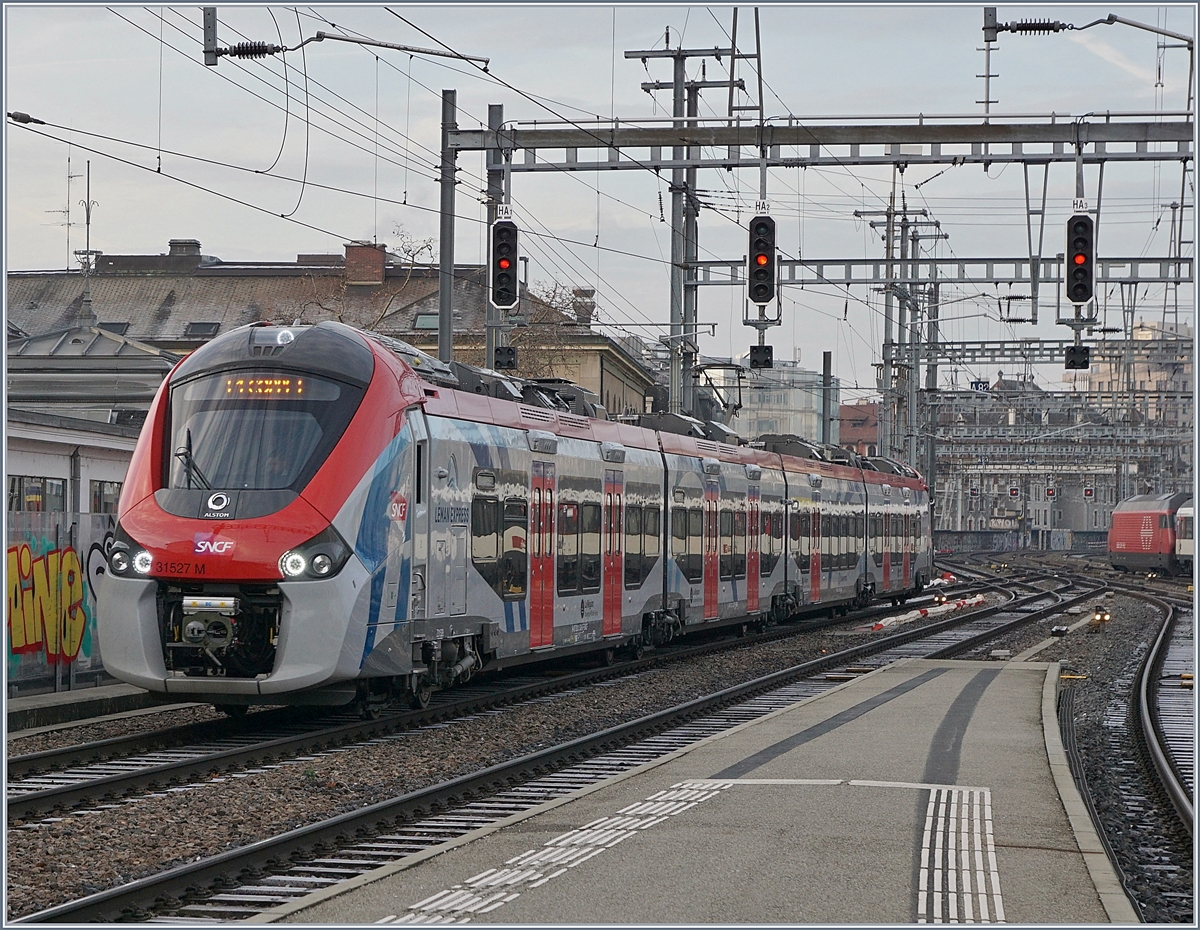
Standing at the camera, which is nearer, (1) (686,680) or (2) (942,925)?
(2) (942,925)

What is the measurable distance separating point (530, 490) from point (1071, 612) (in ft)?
87.9

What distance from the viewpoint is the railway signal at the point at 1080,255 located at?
23.3 meters

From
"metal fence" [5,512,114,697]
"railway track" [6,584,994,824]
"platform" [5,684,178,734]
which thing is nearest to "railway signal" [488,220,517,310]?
"railway track" [6,584,994,824]

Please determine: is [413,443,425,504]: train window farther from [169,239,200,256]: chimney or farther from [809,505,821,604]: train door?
[169,239,200,256]: chimney

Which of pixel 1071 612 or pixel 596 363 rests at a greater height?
pixel 596 363

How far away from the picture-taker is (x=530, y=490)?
19.1m

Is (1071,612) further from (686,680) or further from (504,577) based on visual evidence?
(504,577)

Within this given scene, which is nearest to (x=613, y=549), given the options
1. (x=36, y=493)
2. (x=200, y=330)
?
(x=36, y=493)

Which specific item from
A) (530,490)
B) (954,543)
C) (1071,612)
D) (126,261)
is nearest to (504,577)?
(530,490)

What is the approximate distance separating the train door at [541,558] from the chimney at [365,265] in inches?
2087

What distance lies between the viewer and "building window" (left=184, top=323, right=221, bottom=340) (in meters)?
69.5

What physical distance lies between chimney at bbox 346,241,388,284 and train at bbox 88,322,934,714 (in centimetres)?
5107

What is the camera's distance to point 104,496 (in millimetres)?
23469

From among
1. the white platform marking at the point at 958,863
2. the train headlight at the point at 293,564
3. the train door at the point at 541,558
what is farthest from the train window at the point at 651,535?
the white platform marking at the point at 958,863
